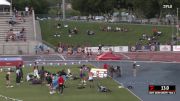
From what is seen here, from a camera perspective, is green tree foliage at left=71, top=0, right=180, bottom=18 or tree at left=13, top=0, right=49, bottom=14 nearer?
green tree foliage at left=71, top=0, right=180, bottom=18

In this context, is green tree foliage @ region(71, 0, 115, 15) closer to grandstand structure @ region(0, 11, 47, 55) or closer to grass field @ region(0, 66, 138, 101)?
grandstand structure @ region(0, 11, 47, 55)

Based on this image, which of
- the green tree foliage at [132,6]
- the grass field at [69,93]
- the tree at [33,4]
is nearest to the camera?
the grass field at [69,93]

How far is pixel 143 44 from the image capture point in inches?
3036

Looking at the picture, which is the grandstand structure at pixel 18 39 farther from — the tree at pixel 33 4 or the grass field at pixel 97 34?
the tree at pixel 33 4

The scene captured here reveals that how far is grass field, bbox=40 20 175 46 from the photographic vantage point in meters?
79.6

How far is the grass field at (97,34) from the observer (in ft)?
261

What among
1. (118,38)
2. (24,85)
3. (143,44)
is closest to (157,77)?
(24,85)

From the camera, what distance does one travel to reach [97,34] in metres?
84.1

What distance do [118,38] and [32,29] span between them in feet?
40.7

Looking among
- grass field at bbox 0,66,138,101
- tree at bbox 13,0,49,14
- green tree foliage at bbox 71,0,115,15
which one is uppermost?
tree at bbox 13,0,49,14

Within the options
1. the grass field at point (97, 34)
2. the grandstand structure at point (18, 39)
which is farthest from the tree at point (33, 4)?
the grandstand structure at point (18, 39)

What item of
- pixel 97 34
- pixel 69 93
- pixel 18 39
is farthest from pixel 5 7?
pixel 69 93

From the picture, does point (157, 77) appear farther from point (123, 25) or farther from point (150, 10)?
→ point (150, 10)

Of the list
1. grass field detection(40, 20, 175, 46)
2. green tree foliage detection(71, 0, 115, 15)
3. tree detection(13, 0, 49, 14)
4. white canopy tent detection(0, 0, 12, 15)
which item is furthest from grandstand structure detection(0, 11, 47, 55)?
tree detection(13, 0, 49, 14)
